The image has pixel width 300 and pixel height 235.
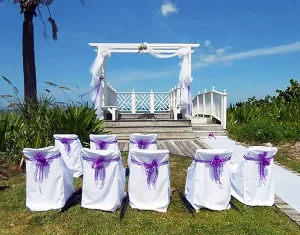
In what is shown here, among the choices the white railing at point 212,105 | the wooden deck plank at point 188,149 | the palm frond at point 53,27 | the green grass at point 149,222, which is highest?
the palm frond at point 53,27

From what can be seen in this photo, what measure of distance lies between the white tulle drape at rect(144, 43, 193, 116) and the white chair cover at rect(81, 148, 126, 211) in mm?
8043

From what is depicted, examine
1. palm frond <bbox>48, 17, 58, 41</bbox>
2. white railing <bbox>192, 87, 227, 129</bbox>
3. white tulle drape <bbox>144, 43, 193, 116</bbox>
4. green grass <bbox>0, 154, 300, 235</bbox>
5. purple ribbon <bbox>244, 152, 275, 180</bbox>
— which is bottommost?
green grass <bbox>0, 154, 300, 235</bbox>

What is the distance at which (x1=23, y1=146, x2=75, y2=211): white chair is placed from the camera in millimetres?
4199

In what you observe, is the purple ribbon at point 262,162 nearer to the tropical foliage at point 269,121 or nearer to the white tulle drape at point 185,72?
the tropical foliage at point 269,121

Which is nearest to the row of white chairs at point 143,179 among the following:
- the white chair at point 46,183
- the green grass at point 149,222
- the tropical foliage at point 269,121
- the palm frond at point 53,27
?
the white chair at point 46,183

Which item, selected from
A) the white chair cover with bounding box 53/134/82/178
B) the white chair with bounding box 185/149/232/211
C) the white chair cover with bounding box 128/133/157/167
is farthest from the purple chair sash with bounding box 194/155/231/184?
the white chair cover with bounding box 53/134/82/178

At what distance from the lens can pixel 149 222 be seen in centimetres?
374

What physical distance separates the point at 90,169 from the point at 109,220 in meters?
0.68

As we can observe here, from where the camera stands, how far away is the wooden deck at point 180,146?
8281 millimetres

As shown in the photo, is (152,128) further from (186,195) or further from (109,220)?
(109,220)

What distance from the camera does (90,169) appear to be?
404cm

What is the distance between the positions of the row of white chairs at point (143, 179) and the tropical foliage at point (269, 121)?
18.8ft

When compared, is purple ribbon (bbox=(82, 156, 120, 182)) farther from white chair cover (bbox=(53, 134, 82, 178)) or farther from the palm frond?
the palm frond

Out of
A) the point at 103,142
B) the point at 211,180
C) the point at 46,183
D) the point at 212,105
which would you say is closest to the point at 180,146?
the point at 103,142
